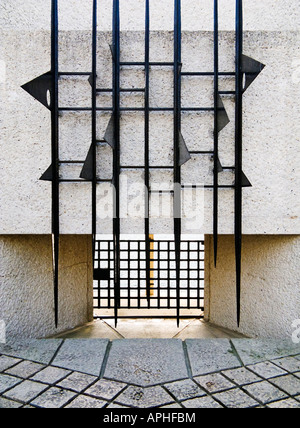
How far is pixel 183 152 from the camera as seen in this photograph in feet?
7.95

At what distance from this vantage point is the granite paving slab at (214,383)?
206 centimetres

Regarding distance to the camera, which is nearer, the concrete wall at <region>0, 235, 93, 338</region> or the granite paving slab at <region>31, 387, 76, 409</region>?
the granite paving slab at <region>31, 387, 76, 409</region>

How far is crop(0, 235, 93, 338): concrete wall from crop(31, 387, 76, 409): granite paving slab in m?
1.04

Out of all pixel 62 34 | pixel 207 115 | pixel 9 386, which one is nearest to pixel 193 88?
pixel 207 115

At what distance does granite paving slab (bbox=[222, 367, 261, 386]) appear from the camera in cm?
215

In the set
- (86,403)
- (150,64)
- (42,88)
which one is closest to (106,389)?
(86,403)

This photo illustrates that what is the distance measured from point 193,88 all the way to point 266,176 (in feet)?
3.41

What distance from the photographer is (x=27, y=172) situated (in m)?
2.61

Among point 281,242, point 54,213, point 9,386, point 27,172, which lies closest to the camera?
point 9,386

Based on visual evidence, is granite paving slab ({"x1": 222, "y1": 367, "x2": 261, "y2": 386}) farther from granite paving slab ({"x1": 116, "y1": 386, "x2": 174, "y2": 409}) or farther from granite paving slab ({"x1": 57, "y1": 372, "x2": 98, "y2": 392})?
granite paving slab ({"x1": 57, "y1": 372, "x2": 98, "y2": 392})

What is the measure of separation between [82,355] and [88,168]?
1.64 meters

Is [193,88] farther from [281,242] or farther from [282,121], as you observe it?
[281,242]
